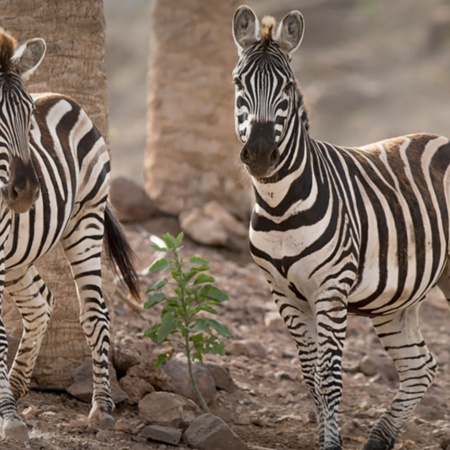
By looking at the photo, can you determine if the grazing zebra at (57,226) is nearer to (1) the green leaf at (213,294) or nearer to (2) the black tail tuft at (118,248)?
(2) the black tail tuft at (118,248)

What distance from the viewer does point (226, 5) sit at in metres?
12.8

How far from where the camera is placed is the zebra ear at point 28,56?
5609mm

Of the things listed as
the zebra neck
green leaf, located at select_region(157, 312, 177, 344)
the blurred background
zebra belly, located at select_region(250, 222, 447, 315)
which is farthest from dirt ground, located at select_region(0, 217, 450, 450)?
the blurred background

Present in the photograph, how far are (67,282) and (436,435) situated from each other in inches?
117

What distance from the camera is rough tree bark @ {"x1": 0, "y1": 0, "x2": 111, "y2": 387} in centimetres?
725

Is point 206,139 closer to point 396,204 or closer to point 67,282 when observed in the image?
point 67,282

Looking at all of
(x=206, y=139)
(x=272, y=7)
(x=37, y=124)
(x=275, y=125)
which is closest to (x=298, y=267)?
(x=275, y=125)

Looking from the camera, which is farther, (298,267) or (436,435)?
(436,435)

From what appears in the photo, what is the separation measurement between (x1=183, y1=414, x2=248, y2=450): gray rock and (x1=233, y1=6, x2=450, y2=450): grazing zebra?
572 millimetres

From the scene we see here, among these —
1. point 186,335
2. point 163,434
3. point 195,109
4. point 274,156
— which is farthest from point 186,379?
point 195,109

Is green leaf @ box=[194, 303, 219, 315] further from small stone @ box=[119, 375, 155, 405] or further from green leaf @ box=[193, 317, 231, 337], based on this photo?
small stone @ box=[119, 375, 155, 405]

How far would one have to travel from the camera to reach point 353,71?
29734 mm

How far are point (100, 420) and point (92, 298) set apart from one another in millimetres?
821

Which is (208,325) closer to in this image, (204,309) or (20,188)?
(204,309)
